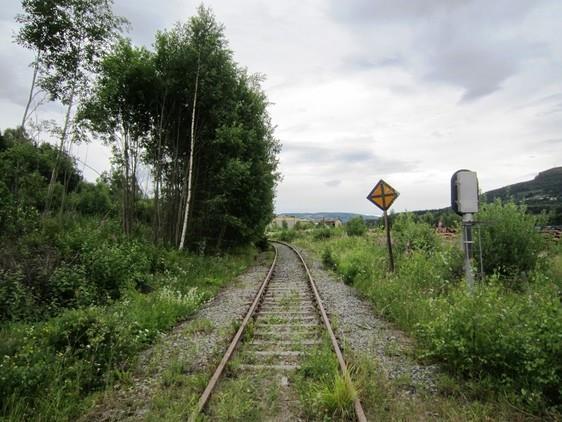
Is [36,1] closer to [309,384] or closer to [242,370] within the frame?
[242,370]

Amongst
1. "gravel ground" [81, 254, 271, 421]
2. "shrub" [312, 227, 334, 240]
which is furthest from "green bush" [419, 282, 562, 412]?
"shrub" [312, 227, 334, 240]

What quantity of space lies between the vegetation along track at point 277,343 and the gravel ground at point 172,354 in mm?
340

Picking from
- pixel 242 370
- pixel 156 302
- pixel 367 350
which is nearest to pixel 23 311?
pixel 156 302

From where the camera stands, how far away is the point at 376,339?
15.8ft

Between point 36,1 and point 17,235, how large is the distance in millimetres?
8198

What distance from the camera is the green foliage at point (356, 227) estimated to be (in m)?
28.2

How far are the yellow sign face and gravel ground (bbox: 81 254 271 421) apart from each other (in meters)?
4.84

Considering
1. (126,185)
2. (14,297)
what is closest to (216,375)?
(14,297)

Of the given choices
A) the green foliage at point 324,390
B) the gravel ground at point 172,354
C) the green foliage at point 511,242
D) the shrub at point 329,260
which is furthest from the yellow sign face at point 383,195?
the green foliage at point 324,390

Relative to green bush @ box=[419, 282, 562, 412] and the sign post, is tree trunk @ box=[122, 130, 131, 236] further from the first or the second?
green bush @ box=[419, 282, 562, 412]

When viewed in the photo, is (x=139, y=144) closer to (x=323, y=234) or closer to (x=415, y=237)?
(x=415, y=237)

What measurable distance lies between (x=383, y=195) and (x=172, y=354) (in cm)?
742

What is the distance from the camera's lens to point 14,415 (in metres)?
2.73

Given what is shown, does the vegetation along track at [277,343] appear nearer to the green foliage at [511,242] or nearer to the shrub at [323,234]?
the green foliage at [511,242]
